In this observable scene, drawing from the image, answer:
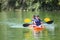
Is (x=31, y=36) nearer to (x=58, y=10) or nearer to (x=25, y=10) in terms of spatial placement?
(x=58, y=10)

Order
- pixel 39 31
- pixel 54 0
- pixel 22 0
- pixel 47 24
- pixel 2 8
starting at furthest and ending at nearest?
pixel 2 8 → pixel 22 0 → pixel 54 0 → pixel 47 24 → pixel 39 31

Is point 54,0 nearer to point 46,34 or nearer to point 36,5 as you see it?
point 36,5

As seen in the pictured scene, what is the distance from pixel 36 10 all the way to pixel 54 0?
9.74 ft

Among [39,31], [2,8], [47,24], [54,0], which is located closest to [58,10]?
[54,0]

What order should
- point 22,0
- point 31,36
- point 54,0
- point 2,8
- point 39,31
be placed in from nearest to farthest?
point 31,36
point 39,31
point 54,0
point 22,0
point 2,8

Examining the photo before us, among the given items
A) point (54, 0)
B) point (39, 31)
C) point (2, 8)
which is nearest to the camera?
point (39, 31)

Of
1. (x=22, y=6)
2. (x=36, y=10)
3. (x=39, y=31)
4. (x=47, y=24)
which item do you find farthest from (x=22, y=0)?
(x=39, y=31)

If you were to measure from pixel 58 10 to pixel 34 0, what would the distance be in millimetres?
3709

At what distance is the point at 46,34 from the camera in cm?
1856

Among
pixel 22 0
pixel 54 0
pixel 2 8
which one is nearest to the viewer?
pixel 54 0

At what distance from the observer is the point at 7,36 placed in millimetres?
18047

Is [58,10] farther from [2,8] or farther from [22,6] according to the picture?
[2,8]

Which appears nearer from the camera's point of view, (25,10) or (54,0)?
(54,0)

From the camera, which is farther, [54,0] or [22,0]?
[22,0]
